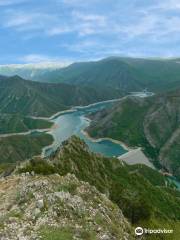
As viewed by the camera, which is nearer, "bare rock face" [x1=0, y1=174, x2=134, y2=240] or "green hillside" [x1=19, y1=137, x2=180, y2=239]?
"bare rock face" [x1=0, y1=174, x2=134, y2=240]

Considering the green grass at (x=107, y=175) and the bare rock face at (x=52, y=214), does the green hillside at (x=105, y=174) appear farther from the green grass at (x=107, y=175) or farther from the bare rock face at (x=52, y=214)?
the bare rock face at (x=52, y=214)

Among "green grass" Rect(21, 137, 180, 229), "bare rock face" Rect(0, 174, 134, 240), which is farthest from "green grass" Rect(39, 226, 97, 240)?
"green grass" Rect(21, 137, 180, 229)

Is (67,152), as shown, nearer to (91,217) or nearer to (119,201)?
(119,201)

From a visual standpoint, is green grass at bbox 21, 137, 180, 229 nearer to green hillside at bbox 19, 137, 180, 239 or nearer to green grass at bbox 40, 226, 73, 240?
green hillside at bbox 19, 137, 180, 239

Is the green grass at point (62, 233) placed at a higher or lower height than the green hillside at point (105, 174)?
higher

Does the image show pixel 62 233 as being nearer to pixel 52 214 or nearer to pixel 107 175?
pixel 52 214

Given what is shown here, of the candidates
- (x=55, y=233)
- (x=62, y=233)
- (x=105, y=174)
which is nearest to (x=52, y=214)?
(x=62, y=233)

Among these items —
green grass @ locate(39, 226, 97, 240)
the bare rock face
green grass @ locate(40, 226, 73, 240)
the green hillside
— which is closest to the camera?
green grass @ locate(40, 226, 73, 240)

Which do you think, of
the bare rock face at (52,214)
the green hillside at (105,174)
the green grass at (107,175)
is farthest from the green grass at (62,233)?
the green grass at (107,175)

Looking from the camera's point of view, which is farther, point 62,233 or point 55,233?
point 62,233
